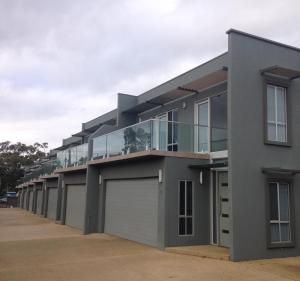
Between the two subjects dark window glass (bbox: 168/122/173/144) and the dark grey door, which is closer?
the dark grey door

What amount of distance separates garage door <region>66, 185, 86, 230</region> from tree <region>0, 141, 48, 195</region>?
4430cm

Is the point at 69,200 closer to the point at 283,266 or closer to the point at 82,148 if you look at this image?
the point at 82,148

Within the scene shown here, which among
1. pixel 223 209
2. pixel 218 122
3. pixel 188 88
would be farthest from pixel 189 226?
pixel 188 88

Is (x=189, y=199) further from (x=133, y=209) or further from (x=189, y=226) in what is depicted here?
(x=133, y=209)

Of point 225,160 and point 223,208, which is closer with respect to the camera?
point 225,160

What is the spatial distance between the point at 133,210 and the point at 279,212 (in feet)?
19.1

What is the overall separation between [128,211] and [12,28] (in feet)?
27.7

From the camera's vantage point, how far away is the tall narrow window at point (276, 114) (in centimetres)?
1262

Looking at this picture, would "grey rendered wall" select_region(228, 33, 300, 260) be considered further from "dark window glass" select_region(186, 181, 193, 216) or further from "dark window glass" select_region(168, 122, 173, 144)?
"dark window glass" select_region(168, 122, 173, 144)

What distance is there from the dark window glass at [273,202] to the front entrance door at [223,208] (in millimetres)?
1422

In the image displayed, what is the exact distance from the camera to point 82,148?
21.0m

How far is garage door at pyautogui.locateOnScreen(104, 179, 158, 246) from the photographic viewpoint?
14023 millimetres

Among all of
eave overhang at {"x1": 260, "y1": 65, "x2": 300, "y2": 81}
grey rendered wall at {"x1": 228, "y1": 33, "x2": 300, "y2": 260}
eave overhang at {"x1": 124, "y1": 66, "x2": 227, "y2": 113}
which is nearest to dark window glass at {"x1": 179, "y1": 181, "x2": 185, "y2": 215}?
grey rendered wall at {"x1": 228, "y1": 33, "x2": 300, "y2": 260}

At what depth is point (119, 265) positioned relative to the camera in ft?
33.8
